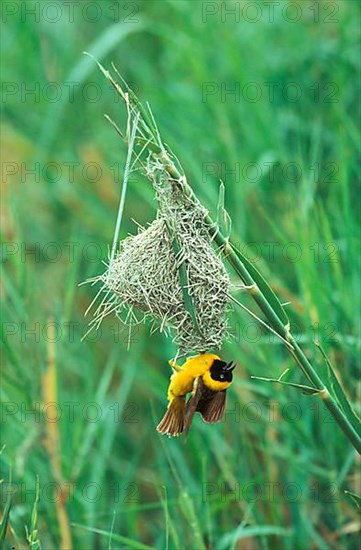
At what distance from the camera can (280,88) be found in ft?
11.0

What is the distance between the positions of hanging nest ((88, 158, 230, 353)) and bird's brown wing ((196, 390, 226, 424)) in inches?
3.6

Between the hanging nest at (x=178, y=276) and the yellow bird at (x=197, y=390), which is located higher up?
the hanging nest at (x=178, y=276)

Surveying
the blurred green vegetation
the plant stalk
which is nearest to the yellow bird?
the plant stalk

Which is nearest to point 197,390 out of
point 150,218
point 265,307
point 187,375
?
point 187,375

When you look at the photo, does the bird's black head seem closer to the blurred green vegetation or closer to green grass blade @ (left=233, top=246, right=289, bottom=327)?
green grass blade @ (left=233, top=246, right=289, bottom=327)

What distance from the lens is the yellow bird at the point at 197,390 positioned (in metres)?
1.60

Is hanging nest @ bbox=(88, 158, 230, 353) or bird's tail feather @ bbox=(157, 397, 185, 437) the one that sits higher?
hanging nest @ bbox=(88, 158, 230, 353)

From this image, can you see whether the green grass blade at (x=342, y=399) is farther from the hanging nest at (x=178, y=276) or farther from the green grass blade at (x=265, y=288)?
the hanging nest at (x=178, y=276)

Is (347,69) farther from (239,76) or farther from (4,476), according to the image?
(4,476)

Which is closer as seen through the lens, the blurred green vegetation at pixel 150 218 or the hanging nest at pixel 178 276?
the hanging nest at pixel 178 276

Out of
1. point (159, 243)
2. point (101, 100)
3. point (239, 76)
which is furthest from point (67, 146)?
point (159, 243)

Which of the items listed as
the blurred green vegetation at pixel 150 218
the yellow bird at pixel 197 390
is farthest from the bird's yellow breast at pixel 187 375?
the blurred green vegetation at pixel 150 218

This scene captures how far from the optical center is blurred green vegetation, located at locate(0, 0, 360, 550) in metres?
2.48

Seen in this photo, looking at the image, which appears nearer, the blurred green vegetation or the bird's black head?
the bird's black head
